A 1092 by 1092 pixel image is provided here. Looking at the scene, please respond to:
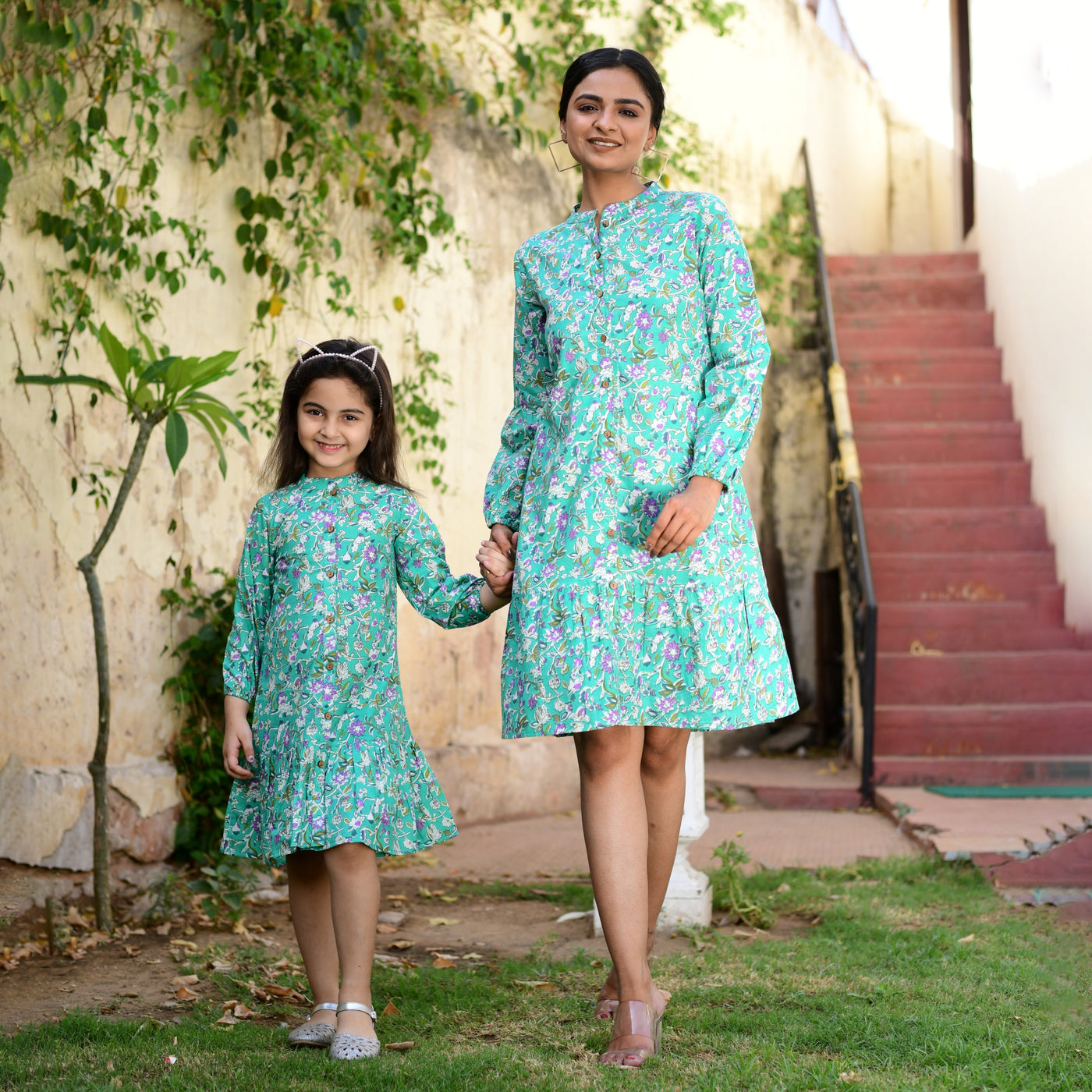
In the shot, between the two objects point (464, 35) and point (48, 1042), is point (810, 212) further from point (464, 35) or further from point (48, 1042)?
point (48, 1042)

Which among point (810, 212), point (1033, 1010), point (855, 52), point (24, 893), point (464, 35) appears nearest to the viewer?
point (1033, 1010)

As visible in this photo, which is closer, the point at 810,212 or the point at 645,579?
the point at 645,579

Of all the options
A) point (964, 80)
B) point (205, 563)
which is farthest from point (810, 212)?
point (205, 563)

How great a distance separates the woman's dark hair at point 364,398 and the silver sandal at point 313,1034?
103cm

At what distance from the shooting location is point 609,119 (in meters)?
2.33

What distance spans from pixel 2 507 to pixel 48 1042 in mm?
1512

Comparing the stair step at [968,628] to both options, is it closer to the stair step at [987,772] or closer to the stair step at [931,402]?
the stair step at [987,772]

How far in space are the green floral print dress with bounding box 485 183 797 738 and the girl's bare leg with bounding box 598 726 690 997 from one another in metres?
0.21

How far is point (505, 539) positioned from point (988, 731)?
3.69 m

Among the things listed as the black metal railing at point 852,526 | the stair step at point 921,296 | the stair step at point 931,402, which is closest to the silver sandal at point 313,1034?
the black metal railing at point 852,526

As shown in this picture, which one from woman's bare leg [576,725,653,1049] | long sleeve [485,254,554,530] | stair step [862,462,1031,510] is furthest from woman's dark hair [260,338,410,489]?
stair step [862,462,1031,510]

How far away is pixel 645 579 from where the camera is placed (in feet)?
7.15

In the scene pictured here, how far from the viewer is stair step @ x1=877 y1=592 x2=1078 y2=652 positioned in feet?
19.5

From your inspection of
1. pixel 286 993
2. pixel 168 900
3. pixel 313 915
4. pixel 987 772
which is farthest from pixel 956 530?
pixel 313 915
